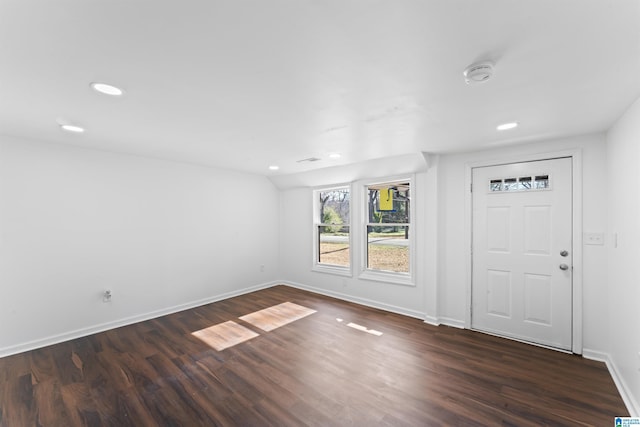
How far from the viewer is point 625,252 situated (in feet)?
7.04

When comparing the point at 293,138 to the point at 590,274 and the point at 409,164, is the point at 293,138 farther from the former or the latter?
the point at 590,274

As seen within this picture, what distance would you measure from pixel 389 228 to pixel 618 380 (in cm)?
279

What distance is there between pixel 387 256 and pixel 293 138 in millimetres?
2590

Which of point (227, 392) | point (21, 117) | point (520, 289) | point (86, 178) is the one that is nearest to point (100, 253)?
point (86, 178)

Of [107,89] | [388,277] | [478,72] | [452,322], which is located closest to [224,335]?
[388,277]

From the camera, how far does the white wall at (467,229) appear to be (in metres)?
2.70

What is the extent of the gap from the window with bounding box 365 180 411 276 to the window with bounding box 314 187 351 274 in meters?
0.46

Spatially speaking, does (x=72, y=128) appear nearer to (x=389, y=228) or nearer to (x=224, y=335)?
(x=224, y=335)

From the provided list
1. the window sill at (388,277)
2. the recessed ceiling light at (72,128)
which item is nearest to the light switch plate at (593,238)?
the window sill at (388,277)

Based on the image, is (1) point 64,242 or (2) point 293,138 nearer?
(2) point 293,138

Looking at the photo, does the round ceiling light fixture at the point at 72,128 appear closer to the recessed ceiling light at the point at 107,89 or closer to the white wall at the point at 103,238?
the white wall at the point at 103,238

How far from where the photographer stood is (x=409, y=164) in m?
3.76

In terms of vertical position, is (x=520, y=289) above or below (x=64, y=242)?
below

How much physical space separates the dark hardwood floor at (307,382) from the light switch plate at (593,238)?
1184 mm
